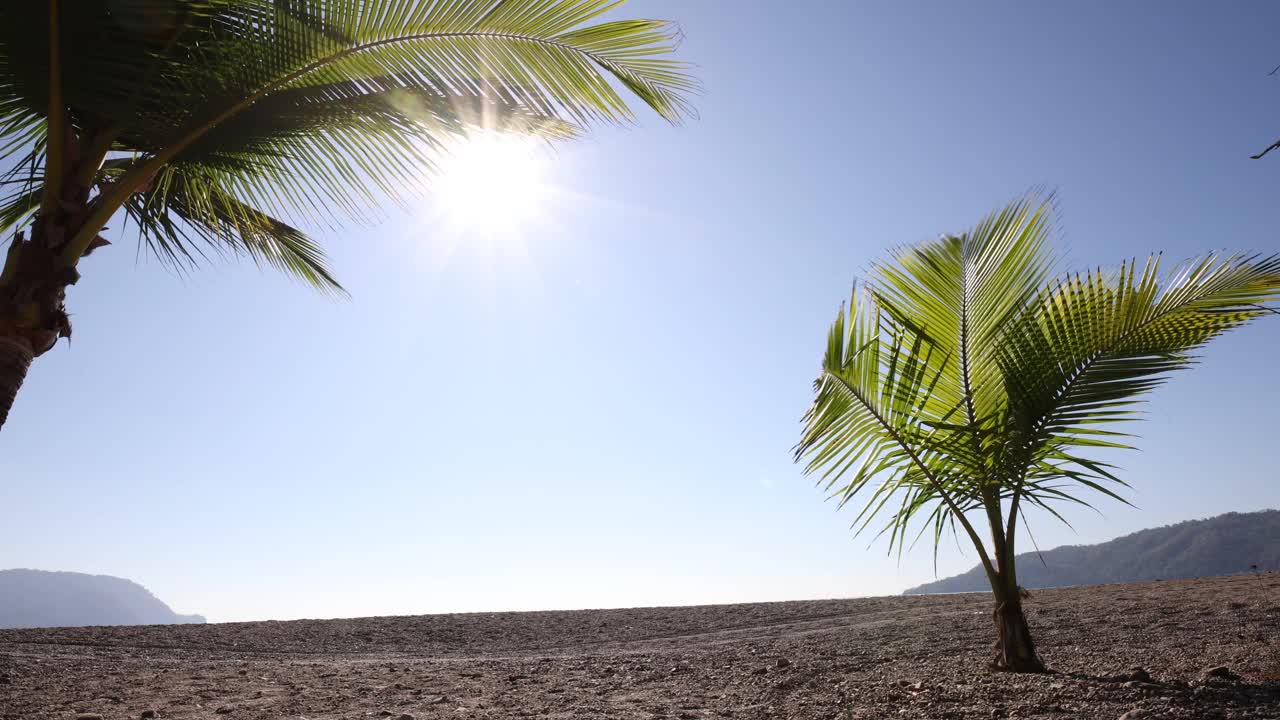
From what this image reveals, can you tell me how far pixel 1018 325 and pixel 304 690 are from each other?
4859 millimetres

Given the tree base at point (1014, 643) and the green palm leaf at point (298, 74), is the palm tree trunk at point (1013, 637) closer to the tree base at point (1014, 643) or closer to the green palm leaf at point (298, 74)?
the tree base at point (1014, 643)

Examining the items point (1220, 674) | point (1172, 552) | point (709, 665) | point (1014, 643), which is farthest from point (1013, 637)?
point (1172, 552)

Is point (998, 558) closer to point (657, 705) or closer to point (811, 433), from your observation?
point (811, 433)

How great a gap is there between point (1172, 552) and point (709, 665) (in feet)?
125

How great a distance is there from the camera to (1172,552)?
33.6 m

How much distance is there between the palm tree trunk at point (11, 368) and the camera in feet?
8.54

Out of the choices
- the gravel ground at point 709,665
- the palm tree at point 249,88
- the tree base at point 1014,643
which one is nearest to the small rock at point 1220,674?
the gravel ground at point 709,665

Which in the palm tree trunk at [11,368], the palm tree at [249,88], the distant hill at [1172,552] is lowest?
the distant hill at [1172,552]

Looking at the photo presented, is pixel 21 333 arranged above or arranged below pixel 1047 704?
above

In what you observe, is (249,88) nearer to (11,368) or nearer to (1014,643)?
(11,368)

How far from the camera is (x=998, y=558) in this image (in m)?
3.86

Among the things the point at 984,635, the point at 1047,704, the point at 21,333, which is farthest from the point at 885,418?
the point at 21,333

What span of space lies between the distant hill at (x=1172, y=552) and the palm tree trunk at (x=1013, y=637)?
18.0m

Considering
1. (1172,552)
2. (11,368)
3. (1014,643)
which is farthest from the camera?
(1172,552)
